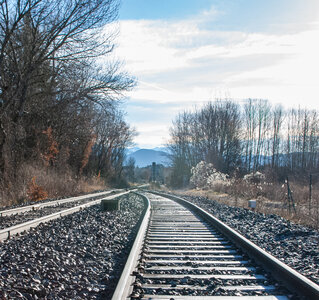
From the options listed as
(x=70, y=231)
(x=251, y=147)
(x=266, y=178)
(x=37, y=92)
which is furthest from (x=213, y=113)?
(x=70, y=231)

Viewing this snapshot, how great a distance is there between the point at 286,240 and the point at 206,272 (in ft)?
9.63

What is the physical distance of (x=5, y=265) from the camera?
14.8ft

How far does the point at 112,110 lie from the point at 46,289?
1763 cm

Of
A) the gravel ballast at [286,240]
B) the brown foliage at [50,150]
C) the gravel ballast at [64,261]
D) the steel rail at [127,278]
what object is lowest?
the gravel ballast at [64,261]

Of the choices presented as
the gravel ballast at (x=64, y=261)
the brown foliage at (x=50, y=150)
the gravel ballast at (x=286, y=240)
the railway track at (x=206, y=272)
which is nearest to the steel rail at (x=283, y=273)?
the railway track at (x=206, y=272)

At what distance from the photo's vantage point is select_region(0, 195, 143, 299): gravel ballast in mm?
3895

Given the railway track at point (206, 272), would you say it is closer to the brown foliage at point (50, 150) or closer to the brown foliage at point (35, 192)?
the brown foliage at point (35, 192)

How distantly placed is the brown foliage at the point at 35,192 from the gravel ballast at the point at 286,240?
949 cm

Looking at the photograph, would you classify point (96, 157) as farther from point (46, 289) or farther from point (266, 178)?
point (46, 289)

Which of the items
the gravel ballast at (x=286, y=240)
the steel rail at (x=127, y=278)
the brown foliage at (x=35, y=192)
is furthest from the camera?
the brown foliage at (x=35, y=192)

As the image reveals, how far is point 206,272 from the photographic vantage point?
473cm

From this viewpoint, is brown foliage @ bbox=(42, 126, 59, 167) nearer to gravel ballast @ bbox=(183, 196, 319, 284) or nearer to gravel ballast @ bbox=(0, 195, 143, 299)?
gravel ballast @ bbox=(0, 195, 143, 299)

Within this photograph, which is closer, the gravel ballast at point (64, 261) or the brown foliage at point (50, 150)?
the gravel ballast at point (64, 261)

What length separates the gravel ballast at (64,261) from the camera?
3.89m
